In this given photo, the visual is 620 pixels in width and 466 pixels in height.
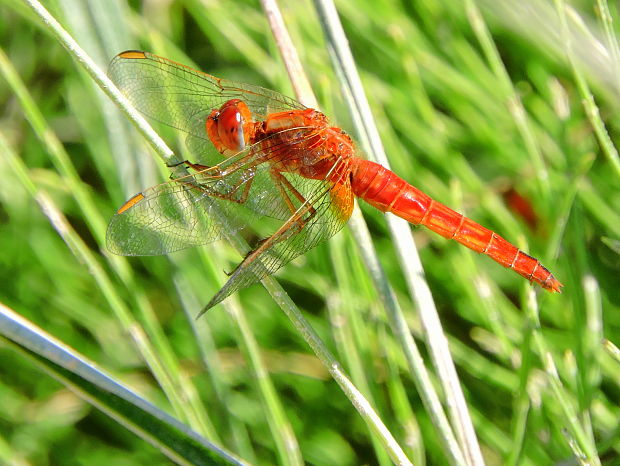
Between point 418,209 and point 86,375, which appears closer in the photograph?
point 86,375

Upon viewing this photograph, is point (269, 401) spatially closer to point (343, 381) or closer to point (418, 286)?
point (343, 381)

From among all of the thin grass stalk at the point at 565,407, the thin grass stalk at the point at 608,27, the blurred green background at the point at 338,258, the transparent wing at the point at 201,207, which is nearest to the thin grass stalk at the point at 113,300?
the blurred green background at the point at 338,258

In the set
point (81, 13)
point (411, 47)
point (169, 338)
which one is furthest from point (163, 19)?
point (169, 338)

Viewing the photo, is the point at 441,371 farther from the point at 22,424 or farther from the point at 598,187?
the point at 22,424

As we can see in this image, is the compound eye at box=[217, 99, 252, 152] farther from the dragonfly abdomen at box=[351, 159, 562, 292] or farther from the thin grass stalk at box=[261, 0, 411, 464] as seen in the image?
the thin grass stalk at box=[261, 0, 411, 464]

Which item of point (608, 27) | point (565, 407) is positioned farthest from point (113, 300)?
point (608, 27)

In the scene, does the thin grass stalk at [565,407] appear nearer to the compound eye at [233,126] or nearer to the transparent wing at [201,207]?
the transparent wing at [201,207]
